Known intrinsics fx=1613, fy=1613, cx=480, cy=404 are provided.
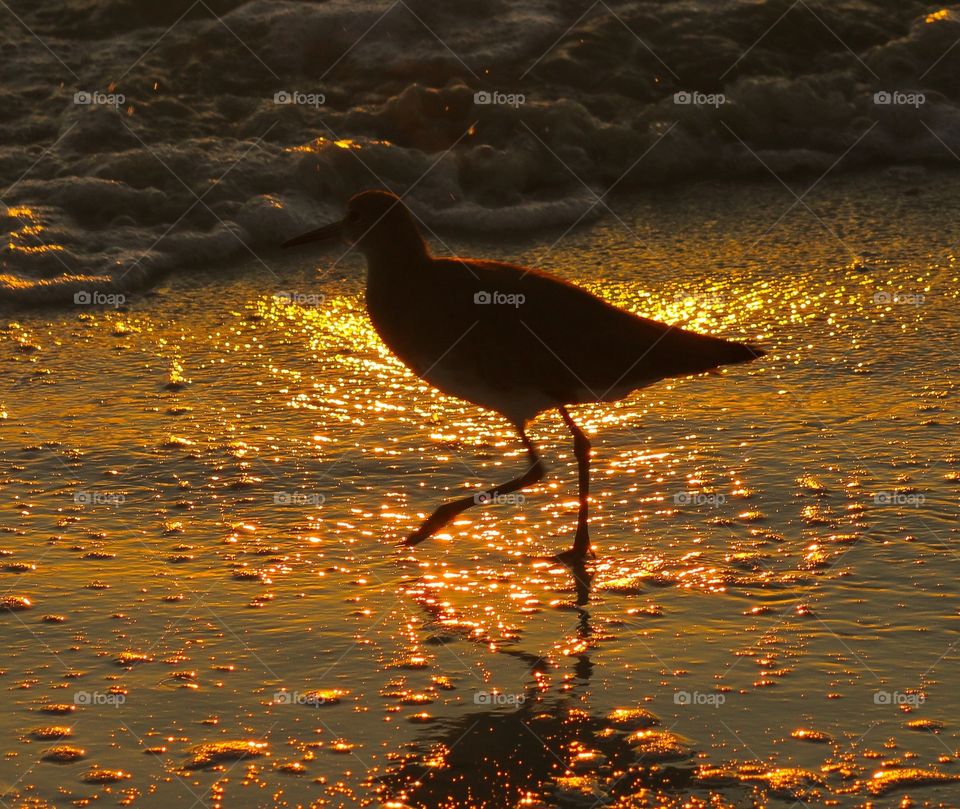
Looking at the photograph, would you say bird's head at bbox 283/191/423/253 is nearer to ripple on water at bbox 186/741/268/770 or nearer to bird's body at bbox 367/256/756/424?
bird's body at bbox 367/256/756/424

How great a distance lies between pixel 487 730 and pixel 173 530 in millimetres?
1731

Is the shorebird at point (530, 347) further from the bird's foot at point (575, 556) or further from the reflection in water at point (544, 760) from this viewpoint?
the reflection in water at point (544, 760)

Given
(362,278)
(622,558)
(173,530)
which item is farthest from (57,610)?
(362,278)

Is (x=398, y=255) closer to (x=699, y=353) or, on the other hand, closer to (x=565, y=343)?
(x=565, y=343)

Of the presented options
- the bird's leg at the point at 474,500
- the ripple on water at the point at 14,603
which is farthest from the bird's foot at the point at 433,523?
the ripple on water at the point at 14,603

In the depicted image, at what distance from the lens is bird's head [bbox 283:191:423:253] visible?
588 cm

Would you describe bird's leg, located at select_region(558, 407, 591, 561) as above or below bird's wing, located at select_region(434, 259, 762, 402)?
below

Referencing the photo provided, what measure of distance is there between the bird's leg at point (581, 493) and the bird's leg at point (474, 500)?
16cm

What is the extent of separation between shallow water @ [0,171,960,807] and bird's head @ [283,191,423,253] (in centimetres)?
79

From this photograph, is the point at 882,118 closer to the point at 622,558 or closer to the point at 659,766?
the point at 622,558

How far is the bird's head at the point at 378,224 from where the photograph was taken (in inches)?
231

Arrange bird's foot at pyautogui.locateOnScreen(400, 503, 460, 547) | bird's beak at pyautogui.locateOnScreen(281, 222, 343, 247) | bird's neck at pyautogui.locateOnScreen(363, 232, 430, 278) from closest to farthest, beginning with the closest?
1. bird's foot at pyautogui.locateOnScreen(400, 503, 460, 547)
2. bird's neck at pyautogui.locateOnScreen(363, 232, 430, 278)
3. bird's beak at pyautogui.locateOnScreen(281, 222, 343, 247)

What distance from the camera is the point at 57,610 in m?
4.72

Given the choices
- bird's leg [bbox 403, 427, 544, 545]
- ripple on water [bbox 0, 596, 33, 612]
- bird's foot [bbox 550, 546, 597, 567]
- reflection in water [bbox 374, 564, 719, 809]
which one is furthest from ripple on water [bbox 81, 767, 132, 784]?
bird's foot [bbox 550, 546, 597, 567]
